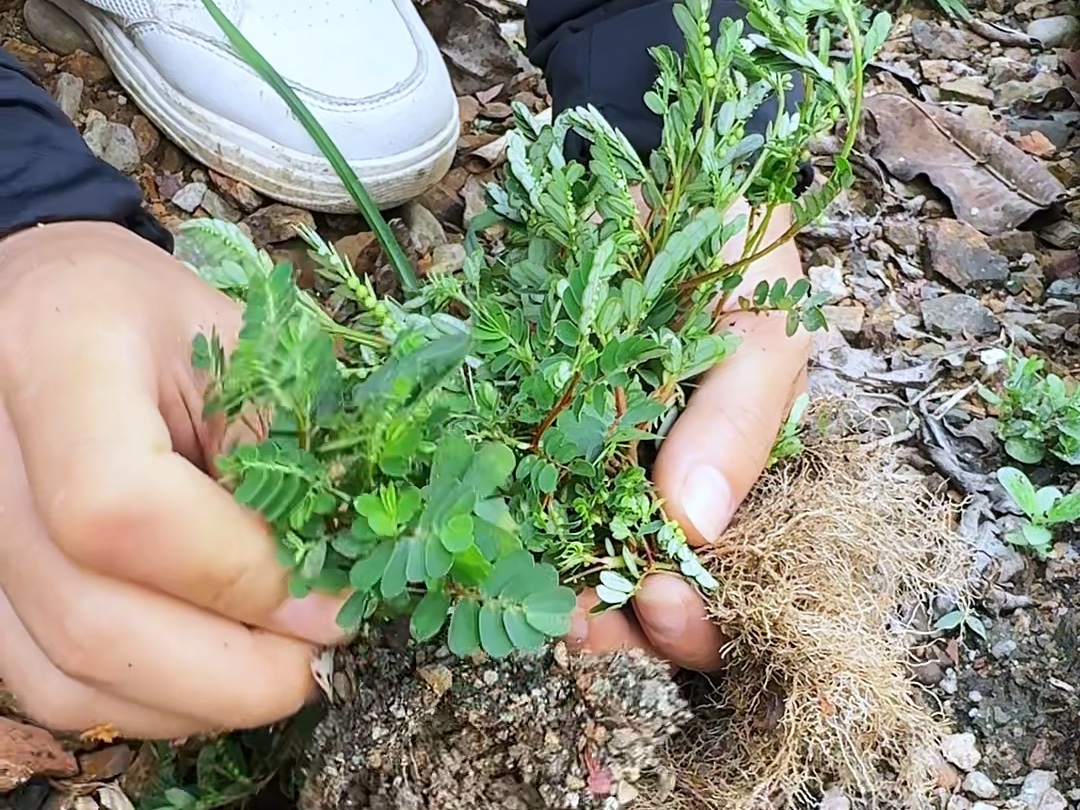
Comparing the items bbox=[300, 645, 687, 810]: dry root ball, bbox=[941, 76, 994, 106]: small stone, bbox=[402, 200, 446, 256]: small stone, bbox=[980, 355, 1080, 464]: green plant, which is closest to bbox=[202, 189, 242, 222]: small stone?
bbox=[402, 200, 446, 256]: small stone

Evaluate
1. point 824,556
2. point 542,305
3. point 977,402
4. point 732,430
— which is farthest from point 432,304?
point 977,402

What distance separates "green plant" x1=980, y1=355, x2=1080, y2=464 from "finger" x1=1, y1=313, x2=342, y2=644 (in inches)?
30.3

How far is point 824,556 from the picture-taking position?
954 millimetres

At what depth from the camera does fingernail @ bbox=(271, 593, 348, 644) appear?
797mm

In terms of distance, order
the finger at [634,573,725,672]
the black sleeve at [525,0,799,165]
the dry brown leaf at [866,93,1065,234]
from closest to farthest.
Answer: the finger at [634,573,725,672] < the black sleeve at [525,0,799,165] < the dry brown leaf at [866,93,1065,234]

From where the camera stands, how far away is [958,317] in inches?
53.7

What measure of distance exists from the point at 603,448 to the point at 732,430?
0.14 metres

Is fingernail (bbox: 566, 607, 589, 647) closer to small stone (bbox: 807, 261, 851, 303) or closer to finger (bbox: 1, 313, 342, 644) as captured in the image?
finger (bbox: 1, 313, 342, 644)

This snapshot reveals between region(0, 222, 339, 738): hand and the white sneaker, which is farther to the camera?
the white sneaker

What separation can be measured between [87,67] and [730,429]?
1.03m

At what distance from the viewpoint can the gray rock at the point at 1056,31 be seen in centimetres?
178

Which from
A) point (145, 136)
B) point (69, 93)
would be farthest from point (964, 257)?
point (69, 93)

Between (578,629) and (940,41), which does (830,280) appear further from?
(578,629)

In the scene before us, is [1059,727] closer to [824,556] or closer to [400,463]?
[824,556]
